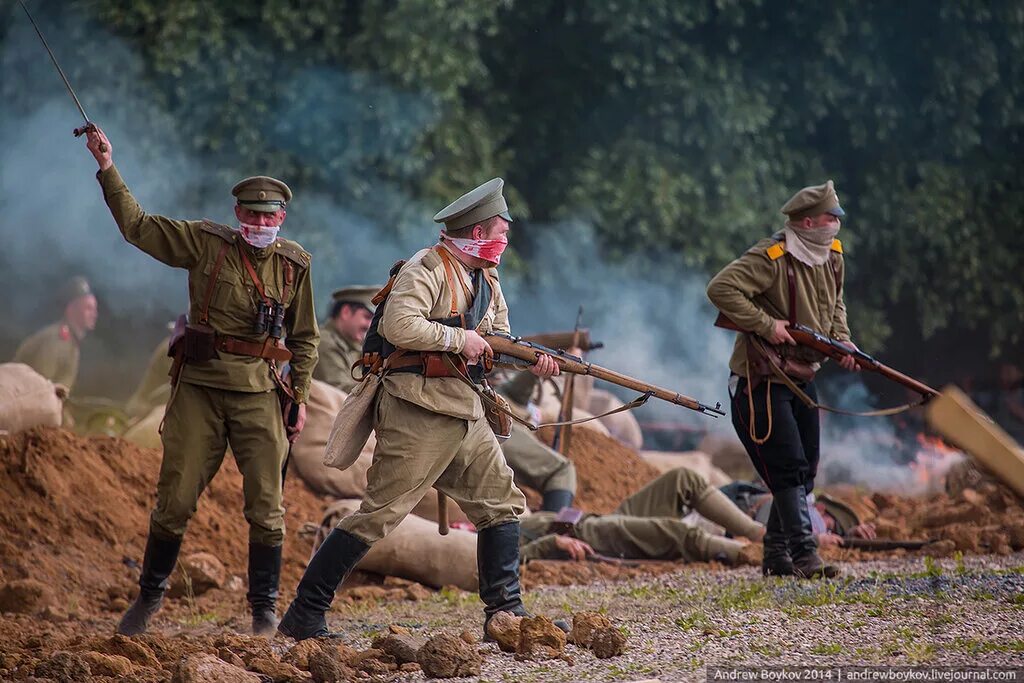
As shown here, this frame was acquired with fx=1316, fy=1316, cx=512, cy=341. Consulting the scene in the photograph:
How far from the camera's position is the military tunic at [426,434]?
17.2ft

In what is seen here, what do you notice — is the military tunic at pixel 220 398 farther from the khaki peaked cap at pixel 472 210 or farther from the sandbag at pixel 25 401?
the sandbag at pixel 25 401

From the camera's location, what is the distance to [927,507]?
411 inches

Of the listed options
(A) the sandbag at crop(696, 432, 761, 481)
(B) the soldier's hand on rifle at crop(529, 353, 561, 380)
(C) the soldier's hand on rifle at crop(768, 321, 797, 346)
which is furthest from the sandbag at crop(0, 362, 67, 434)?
(A) the sandbag at crop(696, 432, 761, 481)

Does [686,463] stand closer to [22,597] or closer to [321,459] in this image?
[321,459]

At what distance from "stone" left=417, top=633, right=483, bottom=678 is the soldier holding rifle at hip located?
279 cm

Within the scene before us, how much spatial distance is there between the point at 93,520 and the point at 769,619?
4844 mm

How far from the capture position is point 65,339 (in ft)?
40.5

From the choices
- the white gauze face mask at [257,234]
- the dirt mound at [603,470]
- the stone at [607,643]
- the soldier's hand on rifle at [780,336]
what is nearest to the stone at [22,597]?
the white gauze face mask at [257,234]

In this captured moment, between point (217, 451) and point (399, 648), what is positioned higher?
point (217, 451)

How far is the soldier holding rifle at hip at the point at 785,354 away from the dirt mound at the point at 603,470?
4.31m

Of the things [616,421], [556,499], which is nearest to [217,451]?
[556,499]

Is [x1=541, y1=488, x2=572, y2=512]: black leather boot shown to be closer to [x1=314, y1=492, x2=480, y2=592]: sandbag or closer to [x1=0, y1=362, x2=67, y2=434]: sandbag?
[x1=314, y1=492, x2=480, y2=592]: sandbag

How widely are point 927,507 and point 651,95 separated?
6915 mm

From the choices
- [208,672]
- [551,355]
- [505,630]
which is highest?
[551,355]
